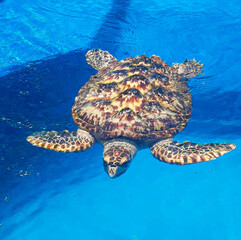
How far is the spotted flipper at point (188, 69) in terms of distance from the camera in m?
6.19

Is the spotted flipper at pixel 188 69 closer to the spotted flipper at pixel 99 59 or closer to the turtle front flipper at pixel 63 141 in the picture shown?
the spotted flipper at pixel 99 59

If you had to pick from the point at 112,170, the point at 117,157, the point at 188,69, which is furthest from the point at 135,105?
the point at 188,69

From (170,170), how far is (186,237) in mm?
3777

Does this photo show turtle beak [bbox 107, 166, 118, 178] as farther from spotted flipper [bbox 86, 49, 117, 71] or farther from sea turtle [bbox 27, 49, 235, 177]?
spotted flipper [bbox 86, 49, 117, 71]

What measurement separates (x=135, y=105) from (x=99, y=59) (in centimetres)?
255

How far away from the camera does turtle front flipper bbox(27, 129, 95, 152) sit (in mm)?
4840

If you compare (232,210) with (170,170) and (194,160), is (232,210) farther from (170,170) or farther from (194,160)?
(194,160)

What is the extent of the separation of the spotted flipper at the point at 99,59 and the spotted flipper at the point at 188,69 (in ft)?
6.35

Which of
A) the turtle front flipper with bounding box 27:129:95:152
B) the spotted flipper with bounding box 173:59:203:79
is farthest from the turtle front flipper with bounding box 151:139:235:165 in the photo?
the spotted flipper with bounding box 173:59:203:79

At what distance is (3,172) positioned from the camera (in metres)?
6.59

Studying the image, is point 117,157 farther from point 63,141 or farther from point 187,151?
point 187,151

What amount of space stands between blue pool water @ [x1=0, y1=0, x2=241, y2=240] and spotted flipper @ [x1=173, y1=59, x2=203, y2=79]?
2.05ft

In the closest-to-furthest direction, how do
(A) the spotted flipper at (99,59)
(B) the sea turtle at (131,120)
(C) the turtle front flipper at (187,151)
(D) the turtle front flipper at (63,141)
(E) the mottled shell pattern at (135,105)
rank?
(C) the turtle front flipper at (187,151)
(B) the sea turtle at (131,120)
(E) the mottled shell pattern at (135,105)
(D) the turtle front flipper at (63,141)
(A) the spotted flipper at (99,59)

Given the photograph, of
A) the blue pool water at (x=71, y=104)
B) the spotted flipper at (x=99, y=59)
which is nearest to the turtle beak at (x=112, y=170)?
the blue pool water at (x=71, y=104)
